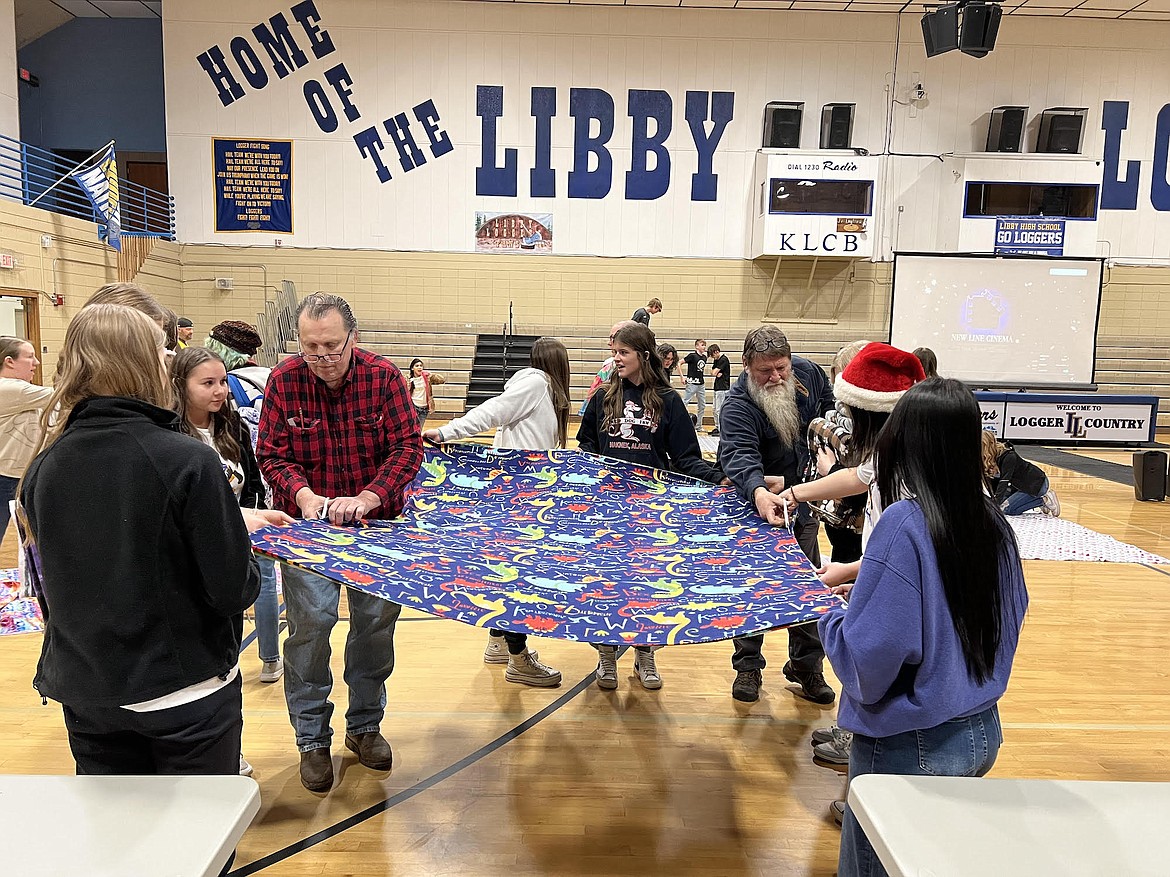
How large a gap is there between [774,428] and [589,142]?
12826 millimetres

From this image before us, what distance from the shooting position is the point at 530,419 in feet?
12.5

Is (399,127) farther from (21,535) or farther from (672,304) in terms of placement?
(21,535)

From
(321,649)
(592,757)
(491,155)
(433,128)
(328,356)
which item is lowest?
(592,757)

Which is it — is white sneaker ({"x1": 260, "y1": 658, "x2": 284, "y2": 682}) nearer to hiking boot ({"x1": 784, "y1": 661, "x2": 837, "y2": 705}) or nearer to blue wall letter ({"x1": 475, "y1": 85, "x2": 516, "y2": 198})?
hiking boot ({"x1": 784, "y1": 661, "x2": 837, "y2": 705})

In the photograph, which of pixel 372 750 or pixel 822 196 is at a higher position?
pixel 822 196

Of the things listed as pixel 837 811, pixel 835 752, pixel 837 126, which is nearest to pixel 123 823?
pixel 837 811

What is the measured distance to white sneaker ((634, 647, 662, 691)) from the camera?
362 centimetres

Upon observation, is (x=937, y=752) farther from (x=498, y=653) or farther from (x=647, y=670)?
(x=498, y=653)

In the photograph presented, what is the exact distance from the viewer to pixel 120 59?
1585 centimetres

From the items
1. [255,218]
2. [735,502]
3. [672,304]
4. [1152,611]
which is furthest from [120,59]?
[1152,611]

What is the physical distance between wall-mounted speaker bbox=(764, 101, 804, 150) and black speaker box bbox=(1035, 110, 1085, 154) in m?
4.39

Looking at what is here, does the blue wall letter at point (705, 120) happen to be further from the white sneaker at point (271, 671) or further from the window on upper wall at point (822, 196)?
the white sneaker at point (271, 671)

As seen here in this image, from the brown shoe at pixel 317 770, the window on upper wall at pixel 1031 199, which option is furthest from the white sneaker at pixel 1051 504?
the window on upper wall at pixel 1031 199

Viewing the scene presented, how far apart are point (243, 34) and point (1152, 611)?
630 inches
